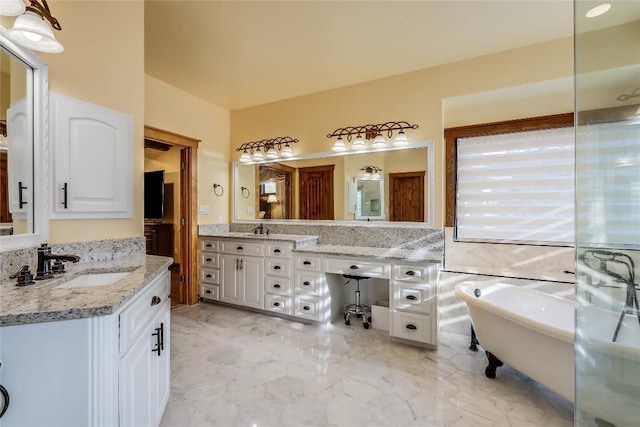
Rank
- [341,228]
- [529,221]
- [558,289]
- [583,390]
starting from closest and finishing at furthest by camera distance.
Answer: [583,390] → [558,289] → [529,221] → [341,228]

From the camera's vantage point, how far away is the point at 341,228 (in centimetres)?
340

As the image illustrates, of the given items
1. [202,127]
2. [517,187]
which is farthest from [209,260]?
[517,187]

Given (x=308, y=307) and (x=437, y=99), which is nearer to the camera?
(x=437, y=99)

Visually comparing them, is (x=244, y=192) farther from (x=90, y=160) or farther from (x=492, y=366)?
(x=492, y=366)

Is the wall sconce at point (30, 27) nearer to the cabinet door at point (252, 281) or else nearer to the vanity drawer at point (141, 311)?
the vanity drawer at point (141, 311)

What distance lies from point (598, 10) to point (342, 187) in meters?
2.43

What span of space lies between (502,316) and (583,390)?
0.57m

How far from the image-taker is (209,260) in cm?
365

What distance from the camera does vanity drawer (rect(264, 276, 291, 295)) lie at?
10.3 ft

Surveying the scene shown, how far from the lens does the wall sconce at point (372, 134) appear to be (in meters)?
3.03

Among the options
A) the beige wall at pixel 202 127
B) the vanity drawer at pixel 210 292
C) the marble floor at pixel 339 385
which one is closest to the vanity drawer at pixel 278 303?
the marble floor at pixel 339 385

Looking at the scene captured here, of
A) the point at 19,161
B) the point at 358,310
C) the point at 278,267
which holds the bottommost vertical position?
the point at 358,310

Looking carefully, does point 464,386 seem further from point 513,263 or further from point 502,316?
point 513,263

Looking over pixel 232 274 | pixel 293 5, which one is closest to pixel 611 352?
pixel 293 5
